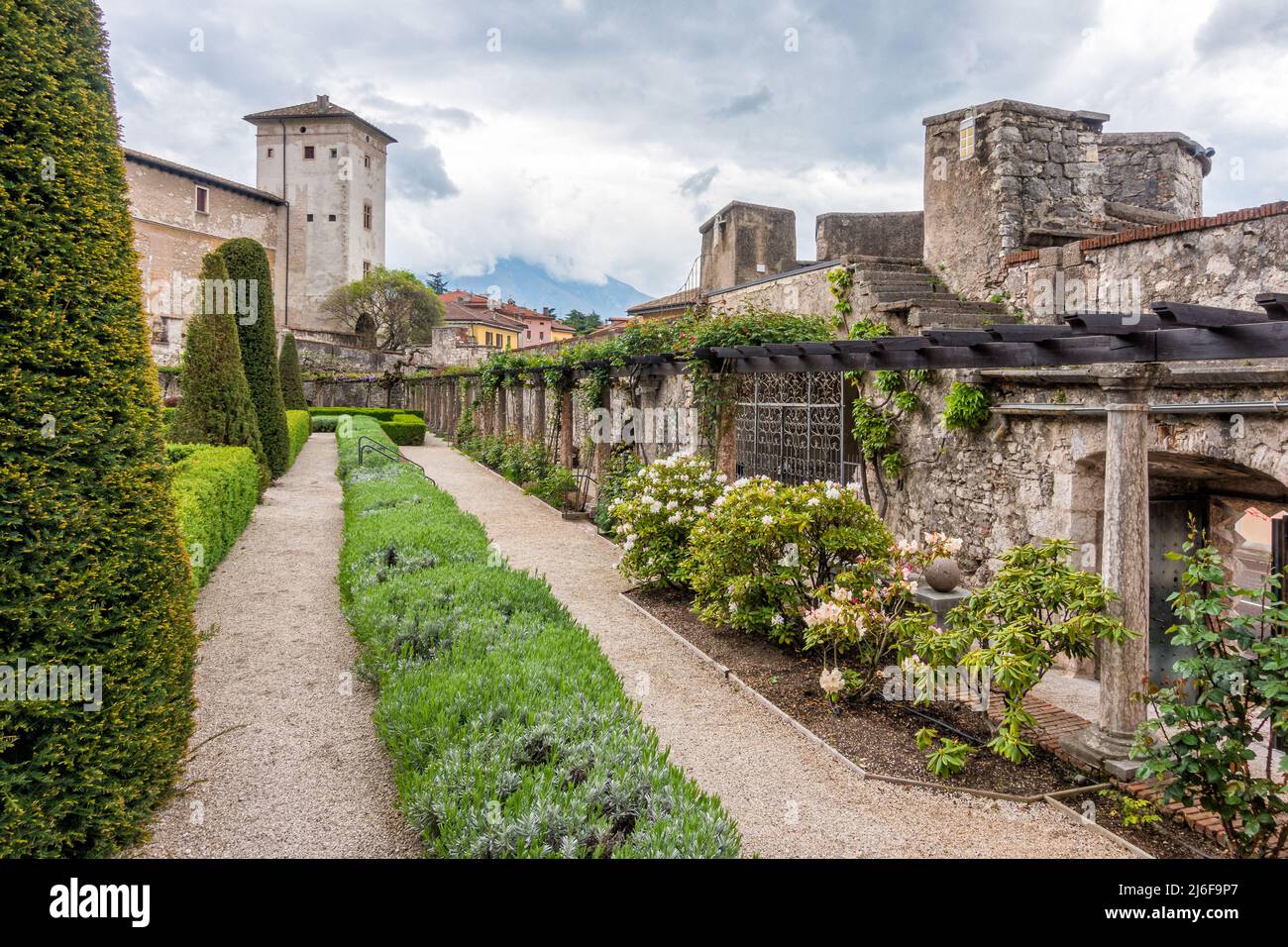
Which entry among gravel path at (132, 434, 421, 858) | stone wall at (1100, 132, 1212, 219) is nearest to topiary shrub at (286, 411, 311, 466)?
gravel path at (132, 434, 421, 858)

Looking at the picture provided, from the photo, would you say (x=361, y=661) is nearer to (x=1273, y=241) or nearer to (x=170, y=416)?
(x=1273, y=241)

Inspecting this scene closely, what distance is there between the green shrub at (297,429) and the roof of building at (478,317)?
116ft

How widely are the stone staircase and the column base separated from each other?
424 centimetres

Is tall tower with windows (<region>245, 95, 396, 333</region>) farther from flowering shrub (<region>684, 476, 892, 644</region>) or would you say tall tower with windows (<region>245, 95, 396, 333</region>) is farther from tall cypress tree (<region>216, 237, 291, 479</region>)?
flowering shrub (<region>684, 476, 892, 644</region>)

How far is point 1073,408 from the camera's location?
6.07 meters

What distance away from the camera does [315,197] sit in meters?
47.8

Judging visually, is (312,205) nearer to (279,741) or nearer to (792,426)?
(792,426)

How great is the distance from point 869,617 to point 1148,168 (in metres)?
9.08

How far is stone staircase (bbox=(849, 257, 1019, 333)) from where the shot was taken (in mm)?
7730

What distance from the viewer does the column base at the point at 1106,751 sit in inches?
159

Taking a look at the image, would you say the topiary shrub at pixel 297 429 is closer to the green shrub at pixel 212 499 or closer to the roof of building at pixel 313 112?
the green shrub at pixel 212 499
